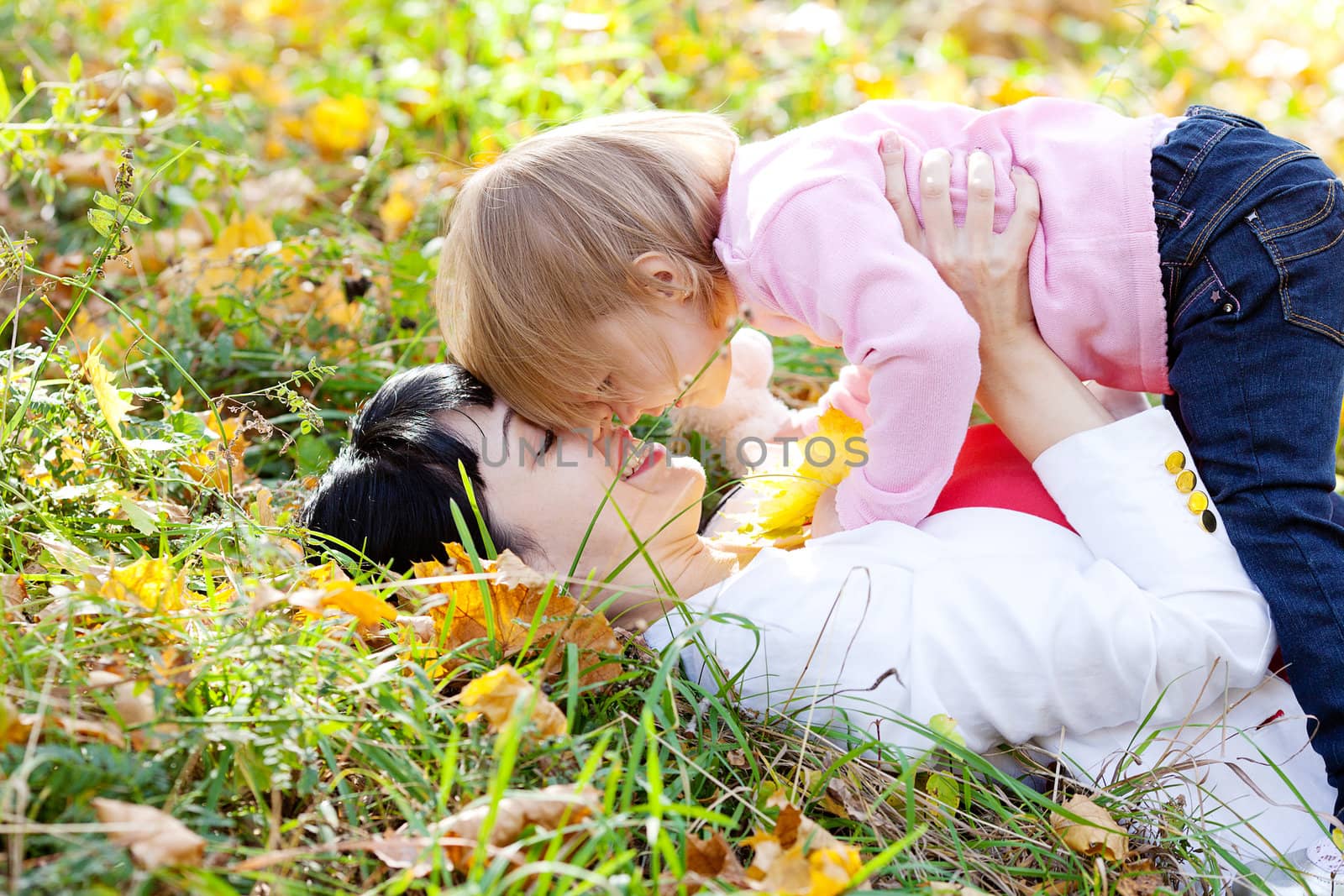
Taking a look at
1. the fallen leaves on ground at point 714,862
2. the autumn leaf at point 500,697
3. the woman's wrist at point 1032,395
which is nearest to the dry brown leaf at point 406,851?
the autumn leaf at point 500,697

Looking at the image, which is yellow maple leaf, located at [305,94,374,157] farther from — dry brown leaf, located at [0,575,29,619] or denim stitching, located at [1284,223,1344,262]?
denim stitching, located at [1284,223,1344,262]

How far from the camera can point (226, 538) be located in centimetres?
166

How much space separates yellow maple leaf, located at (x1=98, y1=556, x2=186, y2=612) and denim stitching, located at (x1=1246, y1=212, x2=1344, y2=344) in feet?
5.35

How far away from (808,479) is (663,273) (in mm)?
513

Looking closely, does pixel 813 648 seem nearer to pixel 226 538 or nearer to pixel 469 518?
pixel 469 518

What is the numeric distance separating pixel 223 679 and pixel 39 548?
0.55 meters

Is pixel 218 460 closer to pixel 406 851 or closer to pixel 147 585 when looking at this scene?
pixel 147 585

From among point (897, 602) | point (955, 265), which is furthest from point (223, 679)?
point (955, 265)

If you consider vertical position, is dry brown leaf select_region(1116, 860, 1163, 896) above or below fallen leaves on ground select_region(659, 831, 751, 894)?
below

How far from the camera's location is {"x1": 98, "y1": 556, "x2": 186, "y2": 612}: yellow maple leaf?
54.5 inches

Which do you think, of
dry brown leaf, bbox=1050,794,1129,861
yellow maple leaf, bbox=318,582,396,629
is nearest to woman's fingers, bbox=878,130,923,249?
dry brown leaf, bbox=1050,794,1129,861

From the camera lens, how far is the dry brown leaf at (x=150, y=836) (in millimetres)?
1055

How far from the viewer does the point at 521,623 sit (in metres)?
1.48

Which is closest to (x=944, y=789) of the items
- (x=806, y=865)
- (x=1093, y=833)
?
(x=1093, y=833)
